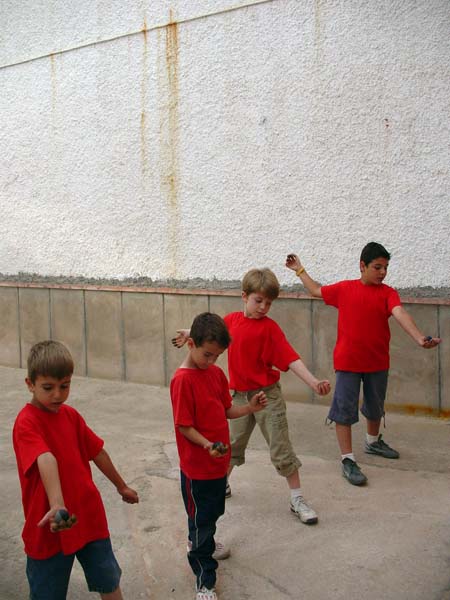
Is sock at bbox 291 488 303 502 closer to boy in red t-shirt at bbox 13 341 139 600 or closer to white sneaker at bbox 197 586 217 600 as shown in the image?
white sneaker at bbox 197 586 217 600

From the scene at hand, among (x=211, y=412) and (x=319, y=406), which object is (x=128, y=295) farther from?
(x=211, y=412)

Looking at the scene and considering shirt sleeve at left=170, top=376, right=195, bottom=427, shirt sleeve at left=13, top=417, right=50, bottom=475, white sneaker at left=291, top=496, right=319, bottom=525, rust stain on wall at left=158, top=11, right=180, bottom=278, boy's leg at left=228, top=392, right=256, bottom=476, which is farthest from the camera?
rust stain on wall at left=158, top=11, right=180, bottom=278

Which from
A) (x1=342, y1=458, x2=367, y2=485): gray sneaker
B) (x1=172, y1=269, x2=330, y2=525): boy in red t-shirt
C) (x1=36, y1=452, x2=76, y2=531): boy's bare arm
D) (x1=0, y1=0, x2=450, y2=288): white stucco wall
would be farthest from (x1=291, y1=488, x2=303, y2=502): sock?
(x1=0, y1=0, x2=450, y2=288): white stucco wall

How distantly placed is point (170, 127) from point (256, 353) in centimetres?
313

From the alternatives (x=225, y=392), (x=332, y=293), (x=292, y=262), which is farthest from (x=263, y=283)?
(x=332, y=293)

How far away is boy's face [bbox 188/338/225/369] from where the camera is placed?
276 centimetres

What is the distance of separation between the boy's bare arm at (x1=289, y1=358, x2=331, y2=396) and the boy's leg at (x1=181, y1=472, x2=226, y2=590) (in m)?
0.61

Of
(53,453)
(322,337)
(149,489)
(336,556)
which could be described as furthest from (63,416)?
(322,337)

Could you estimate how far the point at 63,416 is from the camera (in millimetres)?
2391

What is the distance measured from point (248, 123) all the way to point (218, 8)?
0.98 meters

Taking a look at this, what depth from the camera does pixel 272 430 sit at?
353 centimetres

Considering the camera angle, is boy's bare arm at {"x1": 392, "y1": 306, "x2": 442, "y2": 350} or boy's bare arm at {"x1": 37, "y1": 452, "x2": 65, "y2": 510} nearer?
boy's bare arm at {"x1": 37, "y1": 452, "x2": 65, "y2": 510}

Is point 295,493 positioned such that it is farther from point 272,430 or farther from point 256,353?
point 256,353

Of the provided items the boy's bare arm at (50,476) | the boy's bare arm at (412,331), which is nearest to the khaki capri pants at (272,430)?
the boy's bare arm at (412,331)
